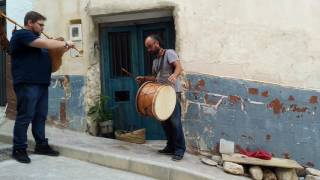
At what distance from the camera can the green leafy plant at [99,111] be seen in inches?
317

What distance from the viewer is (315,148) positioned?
719 centimetres

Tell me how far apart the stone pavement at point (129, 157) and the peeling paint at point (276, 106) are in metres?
1.22

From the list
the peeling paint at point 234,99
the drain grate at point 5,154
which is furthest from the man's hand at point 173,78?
the drain grate at point 5,154

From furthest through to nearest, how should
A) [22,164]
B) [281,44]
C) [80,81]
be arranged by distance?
1. [80,81]
2. [281,44]
3. [22,164]

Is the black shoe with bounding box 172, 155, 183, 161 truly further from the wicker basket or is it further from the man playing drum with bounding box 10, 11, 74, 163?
the man playing drum with bounding box 10, 11, 74, 163

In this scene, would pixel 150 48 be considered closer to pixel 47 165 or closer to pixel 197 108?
pixel 197 108

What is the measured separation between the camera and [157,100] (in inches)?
250

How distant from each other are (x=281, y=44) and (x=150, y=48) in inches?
77.0

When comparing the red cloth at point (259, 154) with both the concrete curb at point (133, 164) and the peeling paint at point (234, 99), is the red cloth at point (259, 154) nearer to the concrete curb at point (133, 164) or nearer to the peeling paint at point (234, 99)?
the peeling paint at point (234, 99)

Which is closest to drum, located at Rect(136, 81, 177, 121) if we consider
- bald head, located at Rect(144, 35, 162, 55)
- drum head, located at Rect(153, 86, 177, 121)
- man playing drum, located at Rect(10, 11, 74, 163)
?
drum head, located at Rect(153, 86, 177, 121)

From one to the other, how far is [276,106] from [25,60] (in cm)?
358

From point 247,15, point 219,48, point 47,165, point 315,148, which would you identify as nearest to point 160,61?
point 219,48

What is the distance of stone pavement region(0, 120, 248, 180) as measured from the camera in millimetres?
6242

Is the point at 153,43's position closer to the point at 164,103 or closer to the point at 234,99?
the point at 164,103
